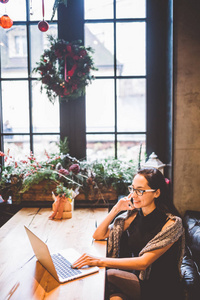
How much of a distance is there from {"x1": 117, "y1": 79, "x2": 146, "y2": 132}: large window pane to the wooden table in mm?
1008

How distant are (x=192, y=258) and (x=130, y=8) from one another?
2.56 metres

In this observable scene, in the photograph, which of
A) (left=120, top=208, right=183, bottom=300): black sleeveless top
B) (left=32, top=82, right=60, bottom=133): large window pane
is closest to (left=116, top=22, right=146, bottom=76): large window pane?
(left=32, top=82, right=60, bottom=133): large window pane

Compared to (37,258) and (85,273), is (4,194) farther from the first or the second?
(85,273)

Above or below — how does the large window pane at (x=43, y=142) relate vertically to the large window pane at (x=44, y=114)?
below

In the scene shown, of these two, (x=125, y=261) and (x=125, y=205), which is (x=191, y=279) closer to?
(x=125, y=261)

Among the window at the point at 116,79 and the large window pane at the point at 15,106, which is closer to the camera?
the window at the point at 116,79

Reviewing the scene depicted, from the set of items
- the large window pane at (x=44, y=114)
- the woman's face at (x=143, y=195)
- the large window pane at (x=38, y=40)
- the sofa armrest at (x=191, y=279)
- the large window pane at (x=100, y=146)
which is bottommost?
the sofa armrest at (x=191, y=279)

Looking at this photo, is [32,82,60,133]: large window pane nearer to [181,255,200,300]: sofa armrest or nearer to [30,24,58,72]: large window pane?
[30,24,58,72]: large window pane

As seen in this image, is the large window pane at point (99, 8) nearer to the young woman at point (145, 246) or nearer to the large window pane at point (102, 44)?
the large window pane at point (102, 44)

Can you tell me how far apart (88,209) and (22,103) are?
142cm

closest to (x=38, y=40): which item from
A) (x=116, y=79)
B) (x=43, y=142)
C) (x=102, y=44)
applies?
(x=102, y=44)

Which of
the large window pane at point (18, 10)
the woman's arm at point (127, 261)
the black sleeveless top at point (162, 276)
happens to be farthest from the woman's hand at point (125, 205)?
the large window pane at point (18, 10)

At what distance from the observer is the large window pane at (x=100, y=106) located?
11.1 feet

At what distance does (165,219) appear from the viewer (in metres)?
2.12
